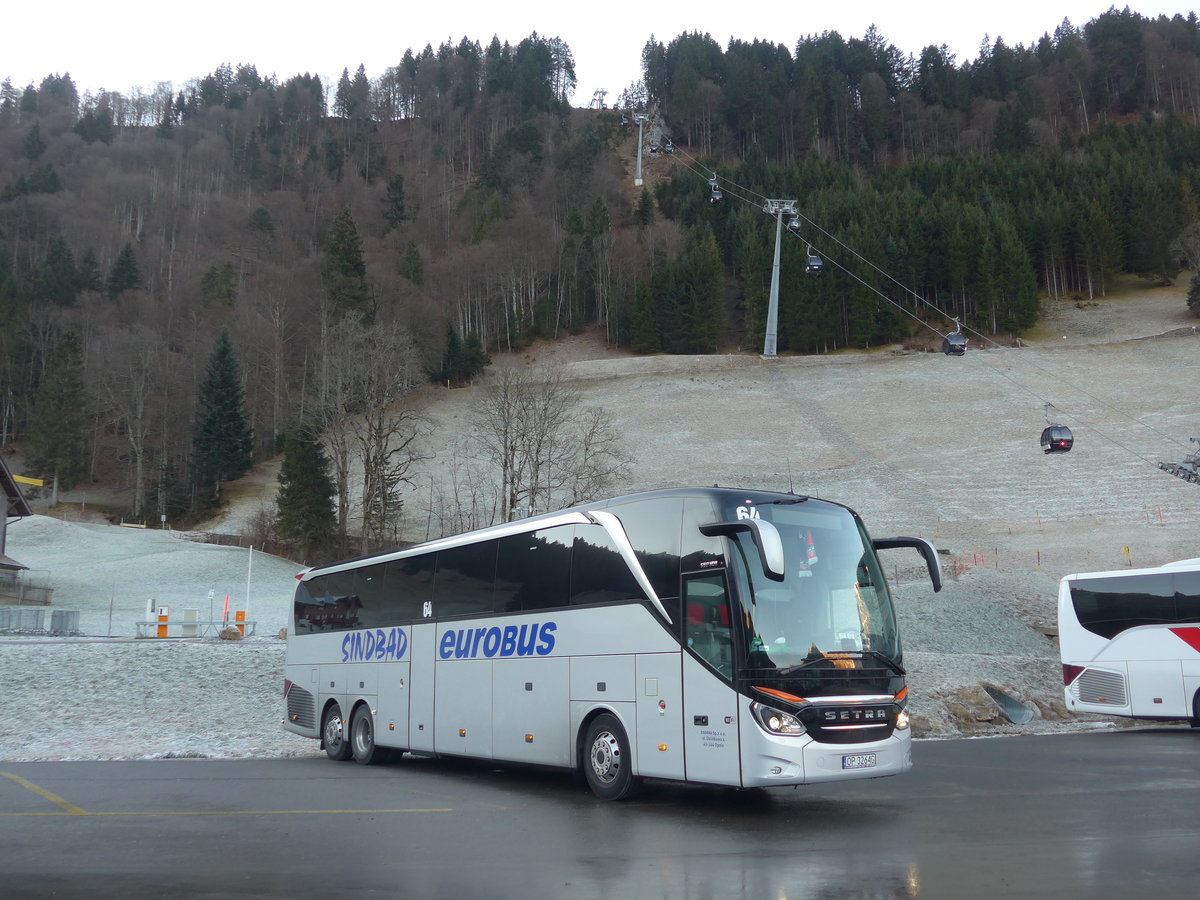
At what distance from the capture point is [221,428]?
73125mm

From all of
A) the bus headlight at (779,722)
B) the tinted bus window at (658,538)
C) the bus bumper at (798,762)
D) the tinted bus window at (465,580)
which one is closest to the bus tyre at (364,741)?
the tinted bus window at (465,580)

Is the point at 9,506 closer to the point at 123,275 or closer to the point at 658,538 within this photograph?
the point at 658,538

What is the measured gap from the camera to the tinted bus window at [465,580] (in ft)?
45.2

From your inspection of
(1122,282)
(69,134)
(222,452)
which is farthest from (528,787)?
(69,134)

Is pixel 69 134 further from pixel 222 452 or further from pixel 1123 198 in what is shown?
pixel 1123 198

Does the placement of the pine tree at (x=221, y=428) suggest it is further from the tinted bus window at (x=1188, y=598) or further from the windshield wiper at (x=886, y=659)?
the windshield wiper at (x=886, y=659)

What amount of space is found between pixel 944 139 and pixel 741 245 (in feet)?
224

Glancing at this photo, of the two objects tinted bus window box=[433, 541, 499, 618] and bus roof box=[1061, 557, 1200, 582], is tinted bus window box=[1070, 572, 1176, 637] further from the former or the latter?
tinted bus window box=[433, 541, 499, 618]

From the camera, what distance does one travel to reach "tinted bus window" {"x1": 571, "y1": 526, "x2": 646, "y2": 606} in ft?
37.8

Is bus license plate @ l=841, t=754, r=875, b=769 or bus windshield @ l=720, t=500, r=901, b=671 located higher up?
bus windshield @ l=720, t=500, r=901, b=671

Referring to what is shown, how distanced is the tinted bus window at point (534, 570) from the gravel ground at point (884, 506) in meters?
6.98

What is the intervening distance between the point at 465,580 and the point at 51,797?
557 cm

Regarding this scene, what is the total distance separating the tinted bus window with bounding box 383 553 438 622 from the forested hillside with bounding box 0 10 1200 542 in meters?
38.0

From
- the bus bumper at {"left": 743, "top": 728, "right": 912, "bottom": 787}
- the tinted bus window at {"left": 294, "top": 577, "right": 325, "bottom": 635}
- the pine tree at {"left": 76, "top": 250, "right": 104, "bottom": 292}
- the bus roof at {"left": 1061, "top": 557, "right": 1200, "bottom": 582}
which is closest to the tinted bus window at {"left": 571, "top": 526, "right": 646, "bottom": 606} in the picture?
the bus bumper at {"left": 743, "top": 728, "right": 912, "bottom": 787}
